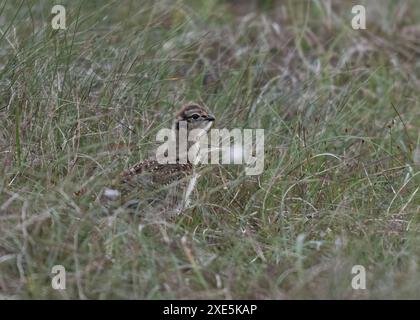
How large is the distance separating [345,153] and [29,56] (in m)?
2.30

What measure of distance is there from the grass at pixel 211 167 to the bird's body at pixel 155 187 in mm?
97

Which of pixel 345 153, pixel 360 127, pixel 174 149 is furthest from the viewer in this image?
pixel 360 127

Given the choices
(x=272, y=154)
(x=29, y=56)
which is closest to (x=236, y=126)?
(x=272, y=154)

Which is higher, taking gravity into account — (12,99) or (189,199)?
(12,99)

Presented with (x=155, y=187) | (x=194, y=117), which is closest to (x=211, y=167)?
(x=155, y=187)

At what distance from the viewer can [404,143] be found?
7.28 m

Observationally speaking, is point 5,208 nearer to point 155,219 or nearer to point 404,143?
point 155,219

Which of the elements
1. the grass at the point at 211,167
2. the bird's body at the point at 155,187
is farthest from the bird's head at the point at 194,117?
the bird's body at the point at 155,187

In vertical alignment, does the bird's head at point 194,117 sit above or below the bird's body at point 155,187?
above

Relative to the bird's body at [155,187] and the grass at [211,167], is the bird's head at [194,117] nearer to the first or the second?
the grass at [211,167]

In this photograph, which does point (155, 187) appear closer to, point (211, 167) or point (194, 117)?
point (211, 167)

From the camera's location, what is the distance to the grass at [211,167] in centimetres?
494

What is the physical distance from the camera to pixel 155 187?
18.8ft

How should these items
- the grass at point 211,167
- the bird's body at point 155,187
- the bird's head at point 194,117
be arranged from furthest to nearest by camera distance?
1. the bird's head at point 194,117
2. the bird's body at point 155,187
3. the grass at point 211,167
